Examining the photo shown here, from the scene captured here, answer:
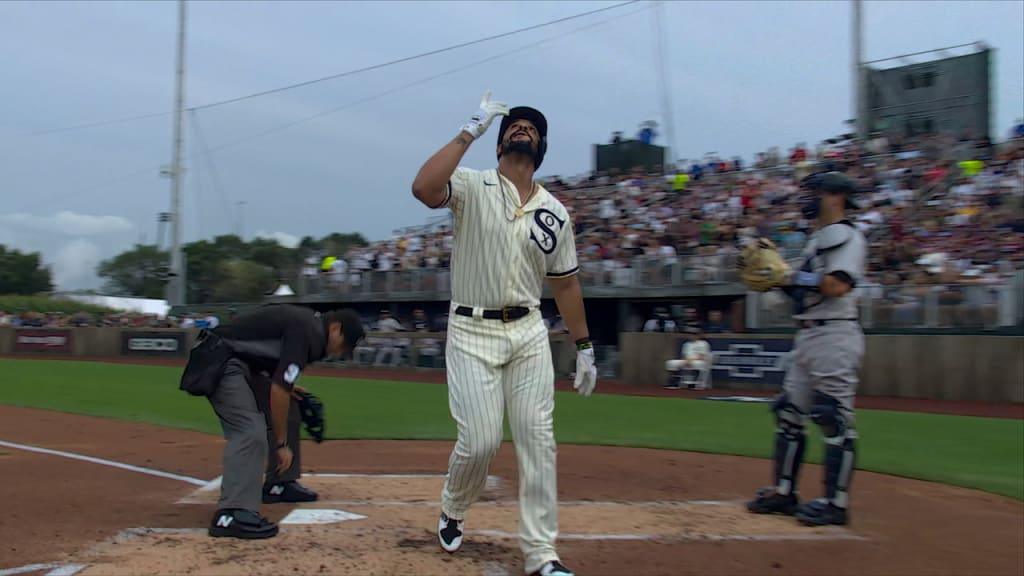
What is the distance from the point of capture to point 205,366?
5.13 metres

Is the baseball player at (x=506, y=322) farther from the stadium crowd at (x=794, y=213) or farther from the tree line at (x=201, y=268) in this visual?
the tree line at (x=201, y=268)

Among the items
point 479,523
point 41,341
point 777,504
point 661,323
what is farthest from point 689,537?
point 41,341

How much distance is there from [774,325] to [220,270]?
2053 inches

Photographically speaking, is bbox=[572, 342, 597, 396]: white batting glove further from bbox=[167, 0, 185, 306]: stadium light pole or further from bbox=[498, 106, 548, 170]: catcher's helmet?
bbox=[167, 0, 185, 306]: stadium light pole

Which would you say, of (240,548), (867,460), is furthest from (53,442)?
(867,460)

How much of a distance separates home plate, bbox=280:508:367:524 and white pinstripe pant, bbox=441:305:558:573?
1303mm

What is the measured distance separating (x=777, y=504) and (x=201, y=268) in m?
66.8

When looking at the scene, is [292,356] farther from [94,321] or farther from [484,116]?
[94,321]

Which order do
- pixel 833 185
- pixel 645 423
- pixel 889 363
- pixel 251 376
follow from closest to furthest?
pixel 251 376, pixel 833 185, pixel 645 423, pixel 889 363

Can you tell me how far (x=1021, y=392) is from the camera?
49.8ft

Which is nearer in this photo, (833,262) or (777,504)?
(833,262)

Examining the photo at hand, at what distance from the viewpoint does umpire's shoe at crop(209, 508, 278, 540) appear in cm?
485

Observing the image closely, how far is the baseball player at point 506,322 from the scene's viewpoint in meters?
4.36

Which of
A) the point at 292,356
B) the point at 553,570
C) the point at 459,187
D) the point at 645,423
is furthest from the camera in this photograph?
the point at 645,423
